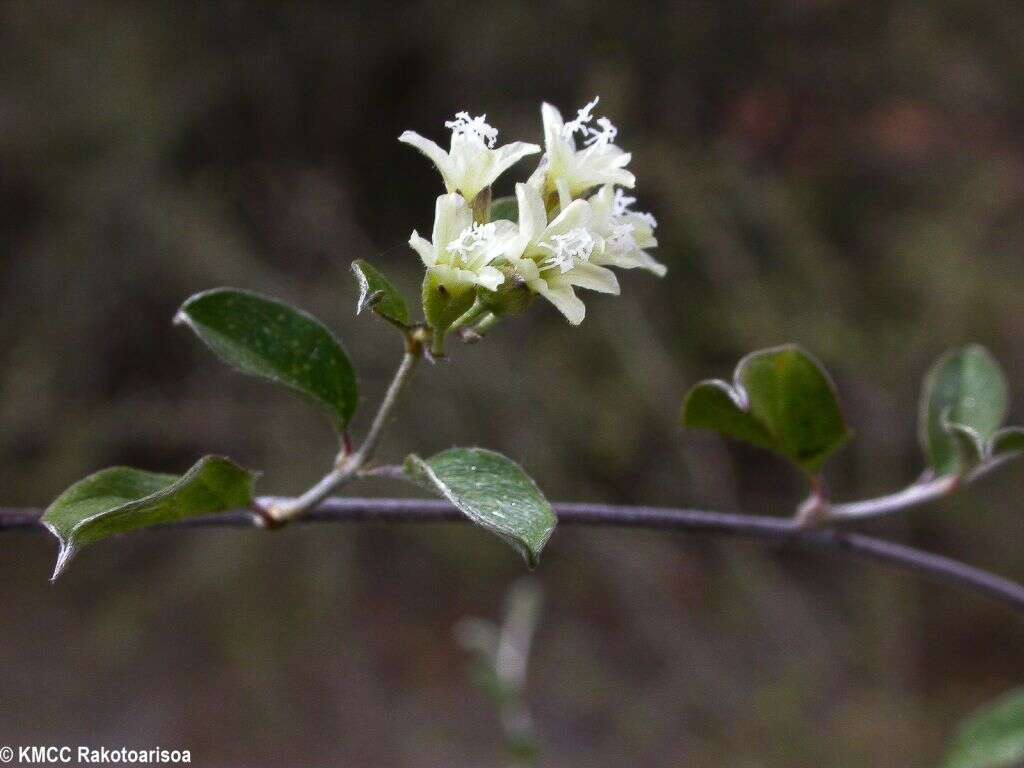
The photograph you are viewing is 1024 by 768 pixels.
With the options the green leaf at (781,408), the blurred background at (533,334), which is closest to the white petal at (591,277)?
the green leaf at (781,408)

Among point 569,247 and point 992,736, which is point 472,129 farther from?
point 992,736

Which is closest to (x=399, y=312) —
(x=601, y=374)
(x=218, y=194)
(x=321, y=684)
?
(x=601, y=374)

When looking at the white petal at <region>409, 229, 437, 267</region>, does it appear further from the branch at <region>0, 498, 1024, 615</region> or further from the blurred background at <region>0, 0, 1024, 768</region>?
the blurred background at <region>0, 0, 1024, 768</region>

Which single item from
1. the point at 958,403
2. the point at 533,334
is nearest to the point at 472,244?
the point at 958,403

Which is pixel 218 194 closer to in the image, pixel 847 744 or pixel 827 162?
pixel 827 162

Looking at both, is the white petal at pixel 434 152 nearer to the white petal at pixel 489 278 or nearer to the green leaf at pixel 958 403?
the white petal at pixel 489 278
